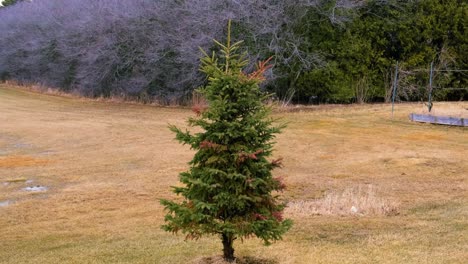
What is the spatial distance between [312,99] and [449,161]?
14594 mm

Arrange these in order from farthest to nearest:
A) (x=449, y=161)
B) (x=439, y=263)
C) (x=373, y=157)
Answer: (x=373, y=157), (x=449, y=161), (x=439, y=263)

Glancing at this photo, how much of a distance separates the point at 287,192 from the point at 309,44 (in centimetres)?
1548

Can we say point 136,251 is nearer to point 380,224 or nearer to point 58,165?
point 380,224

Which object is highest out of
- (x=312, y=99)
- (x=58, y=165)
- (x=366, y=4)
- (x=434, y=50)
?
(x=366, y=4)

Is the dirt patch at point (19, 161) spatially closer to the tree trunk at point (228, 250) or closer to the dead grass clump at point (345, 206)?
the dead grass clump at point (345, 206)

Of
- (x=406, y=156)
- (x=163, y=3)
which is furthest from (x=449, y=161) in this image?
(x=163, y=3)

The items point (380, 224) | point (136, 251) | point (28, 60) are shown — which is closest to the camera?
point (136, 251)

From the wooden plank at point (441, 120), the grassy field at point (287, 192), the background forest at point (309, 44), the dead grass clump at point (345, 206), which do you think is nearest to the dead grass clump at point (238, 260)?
the grassy field at point (287, 192)

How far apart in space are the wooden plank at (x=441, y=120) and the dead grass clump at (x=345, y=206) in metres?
9.51

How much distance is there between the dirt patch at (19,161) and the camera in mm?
14734

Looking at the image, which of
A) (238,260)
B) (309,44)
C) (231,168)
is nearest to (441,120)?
(309,44)

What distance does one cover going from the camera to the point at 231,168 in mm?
5203

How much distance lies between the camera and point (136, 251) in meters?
7.27

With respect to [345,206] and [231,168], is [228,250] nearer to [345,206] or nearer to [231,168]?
[231,168]
